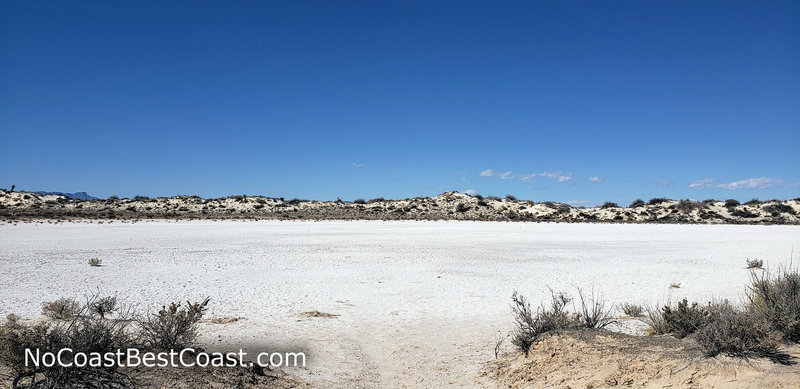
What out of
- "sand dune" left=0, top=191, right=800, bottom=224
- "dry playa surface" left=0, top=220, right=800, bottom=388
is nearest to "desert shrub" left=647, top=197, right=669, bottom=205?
"sand dune" left=0, top=191, right=800, bottom=224

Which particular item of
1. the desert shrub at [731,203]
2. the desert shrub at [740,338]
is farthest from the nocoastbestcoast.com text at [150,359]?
the desert shrub at [731,203]

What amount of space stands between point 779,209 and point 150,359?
58523 mm

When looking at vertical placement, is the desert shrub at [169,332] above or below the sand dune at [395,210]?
below

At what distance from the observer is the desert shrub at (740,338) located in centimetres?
482

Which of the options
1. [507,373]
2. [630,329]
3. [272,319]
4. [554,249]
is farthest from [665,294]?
[554,249]

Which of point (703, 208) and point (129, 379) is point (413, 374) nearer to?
point (129, 379)

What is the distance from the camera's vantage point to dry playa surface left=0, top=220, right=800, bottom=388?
19.7ft

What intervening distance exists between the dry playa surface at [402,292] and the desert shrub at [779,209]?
101 feet

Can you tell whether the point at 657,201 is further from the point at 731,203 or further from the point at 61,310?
the point at 61,310

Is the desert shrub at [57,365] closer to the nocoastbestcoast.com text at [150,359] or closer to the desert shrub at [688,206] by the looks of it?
the nocoastbestcoast.com text at [150,359]

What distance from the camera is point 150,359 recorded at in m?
5.32

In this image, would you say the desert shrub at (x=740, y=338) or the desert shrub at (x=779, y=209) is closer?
the desert shrub at (x=740, y=338)

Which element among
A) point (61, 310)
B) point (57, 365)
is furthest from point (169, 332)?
point (61, 310)

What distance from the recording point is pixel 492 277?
13891mm
